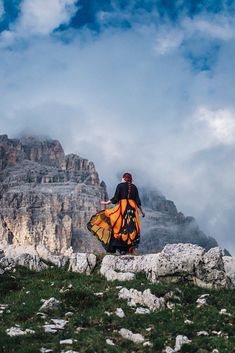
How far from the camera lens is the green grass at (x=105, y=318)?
1659 cm

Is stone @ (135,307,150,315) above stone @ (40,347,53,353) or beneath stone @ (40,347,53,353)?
above

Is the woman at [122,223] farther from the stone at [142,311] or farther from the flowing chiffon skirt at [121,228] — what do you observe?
the stone at [142,311]

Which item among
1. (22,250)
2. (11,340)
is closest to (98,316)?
(11,340)

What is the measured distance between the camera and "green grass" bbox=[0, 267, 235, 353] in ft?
54.4

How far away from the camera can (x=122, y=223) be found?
31688 mm

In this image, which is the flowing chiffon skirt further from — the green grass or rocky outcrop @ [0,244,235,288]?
the green grass

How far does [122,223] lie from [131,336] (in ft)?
46.8

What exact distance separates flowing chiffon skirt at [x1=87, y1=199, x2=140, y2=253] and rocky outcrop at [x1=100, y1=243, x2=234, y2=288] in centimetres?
356

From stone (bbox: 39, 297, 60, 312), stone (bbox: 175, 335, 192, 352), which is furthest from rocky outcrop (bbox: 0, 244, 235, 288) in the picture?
stone (bbox: 175, 335, 192, 352)

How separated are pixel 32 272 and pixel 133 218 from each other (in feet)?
21.2

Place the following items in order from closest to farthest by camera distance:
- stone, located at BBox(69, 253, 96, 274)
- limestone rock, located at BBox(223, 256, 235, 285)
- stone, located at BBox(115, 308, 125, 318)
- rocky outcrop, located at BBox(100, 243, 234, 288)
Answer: stone, located at BBox(115, 308, 125, 318) < rocky outcrop, located at BBox(100, 243, 234, 288) < limestone rock, located at BBox(223, 256, 235, 285) < stone, located at BBox(69, 253, 96, 274)

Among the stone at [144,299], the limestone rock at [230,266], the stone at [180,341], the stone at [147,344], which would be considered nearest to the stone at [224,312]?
the stone at [144,299]

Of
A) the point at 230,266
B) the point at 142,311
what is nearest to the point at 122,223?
the point at 230,266

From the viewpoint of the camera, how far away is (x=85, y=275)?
2947 centimetres
